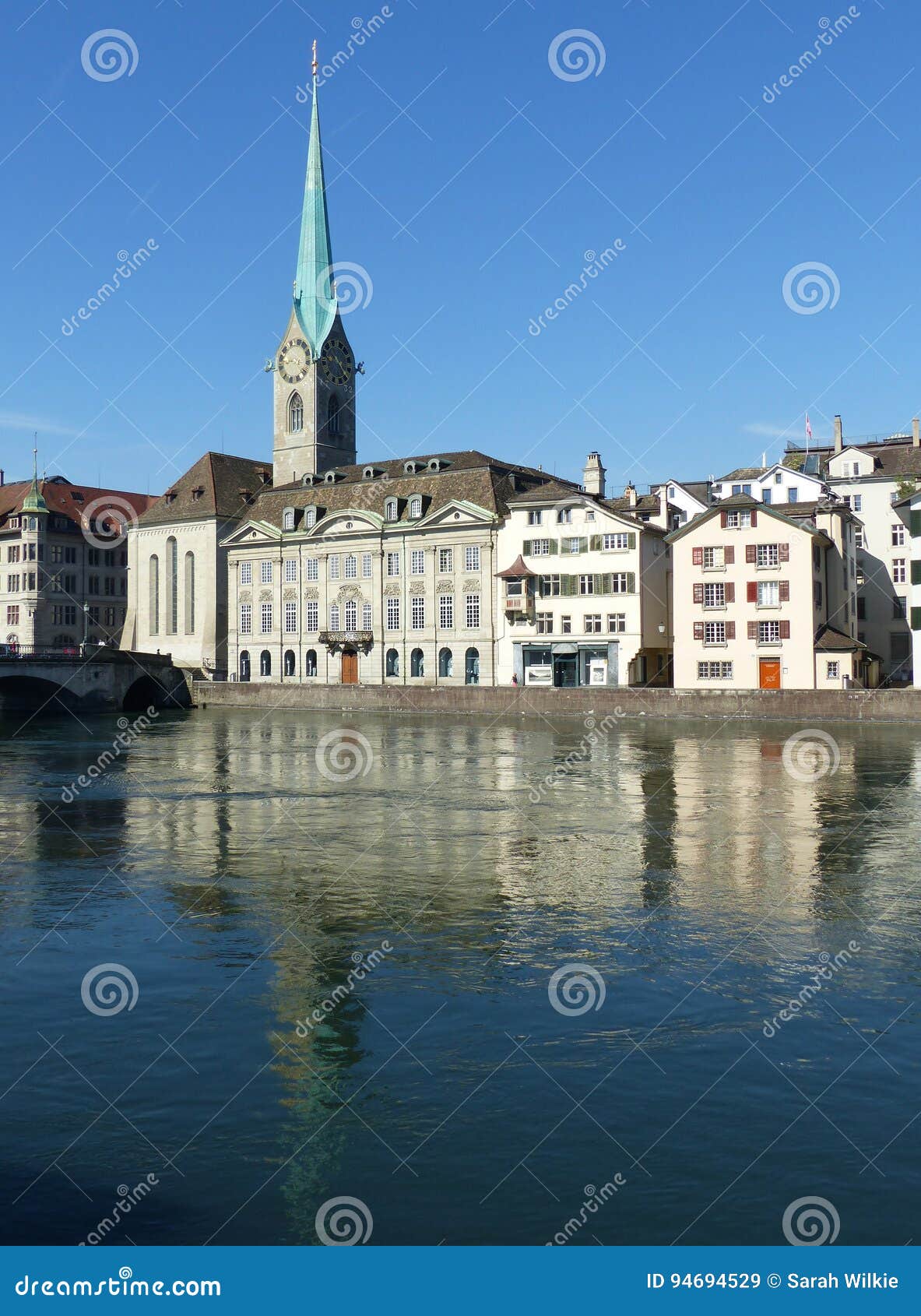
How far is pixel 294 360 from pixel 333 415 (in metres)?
6.61

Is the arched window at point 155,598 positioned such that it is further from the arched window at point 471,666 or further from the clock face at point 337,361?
the arched window at point 471,666

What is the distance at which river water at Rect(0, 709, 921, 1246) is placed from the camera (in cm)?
857

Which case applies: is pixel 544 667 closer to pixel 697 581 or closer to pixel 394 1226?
pixel 697 581

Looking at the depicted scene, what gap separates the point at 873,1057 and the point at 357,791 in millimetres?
23729

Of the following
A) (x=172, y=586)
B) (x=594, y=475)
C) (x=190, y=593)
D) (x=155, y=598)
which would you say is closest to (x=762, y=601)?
(x=594, y=475)

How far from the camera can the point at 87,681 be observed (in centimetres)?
8700

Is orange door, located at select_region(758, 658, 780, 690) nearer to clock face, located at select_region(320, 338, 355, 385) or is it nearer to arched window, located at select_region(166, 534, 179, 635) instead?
arched window, located at select_region(166, 534, 179, 635)

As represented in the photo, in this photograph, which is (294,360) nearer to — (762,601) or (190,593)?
(190,593)

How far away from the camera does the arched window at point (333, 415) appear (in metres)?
125

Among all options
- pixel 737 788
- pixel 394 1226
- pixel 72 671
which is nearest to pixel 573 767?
pixel 737 788

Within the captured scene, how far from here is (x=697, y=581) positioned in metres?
77.3

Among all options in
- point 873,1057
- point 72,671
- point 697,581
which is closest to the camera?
point 873,1057

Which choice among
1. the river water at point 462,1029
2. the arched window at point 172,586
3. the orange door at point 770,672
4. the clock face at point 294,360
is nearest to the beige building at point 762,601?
the orange door at point 770,672

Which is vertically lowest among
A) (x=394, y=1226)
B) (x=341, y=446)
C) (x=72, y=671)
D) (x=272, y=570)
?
(x=394, y=1226)
